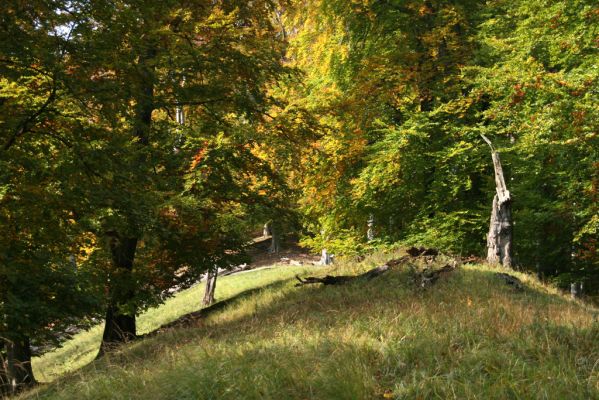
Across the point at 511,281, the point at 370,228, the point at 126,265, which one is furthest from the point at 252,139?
the point at 370,228

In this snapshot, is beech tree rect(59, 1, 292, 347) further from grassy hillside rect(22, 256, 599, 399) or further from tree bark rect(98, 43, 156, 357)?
grassy hillside rect(22, 256, 599, 399)

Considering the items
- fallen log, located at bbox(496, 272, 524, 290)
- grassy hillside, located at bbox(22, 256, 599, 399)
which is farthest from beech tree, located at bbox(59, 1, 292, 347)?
fallen log, located at bbox(496, 272, 524, 290)

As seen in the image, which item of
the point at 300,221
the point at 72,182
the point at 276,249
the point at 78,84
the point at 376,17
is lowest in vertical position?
the point at 276,249

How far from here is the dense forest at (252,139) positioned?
787cm

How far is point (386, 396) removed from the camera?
3828mm

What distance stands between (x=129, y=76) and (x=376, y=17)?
9809 millimetres

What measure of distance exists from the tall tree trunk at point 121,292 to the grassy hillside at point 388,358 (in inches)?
144

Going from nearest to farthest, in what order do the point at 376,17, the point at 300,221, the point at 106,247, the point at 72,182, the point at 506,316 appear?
1. the point at 506,316
2. the point at 72,182
3. the point at 106,247
4. the point at 300,221
5. the point at 376,17

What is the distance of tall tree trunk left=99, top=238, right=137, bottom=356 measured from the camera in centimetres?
1070

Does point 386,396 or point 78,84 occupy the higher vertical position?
point 78,84

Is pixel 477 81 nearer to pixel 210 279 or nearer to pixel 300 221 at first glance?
pixel 300 221

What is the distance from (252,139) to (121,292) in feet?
14.6

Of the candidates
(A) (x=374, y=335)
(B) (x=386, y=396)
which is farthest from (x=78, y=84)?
(B) (x=386, y=396)

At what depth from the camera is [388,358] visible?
4.47m
